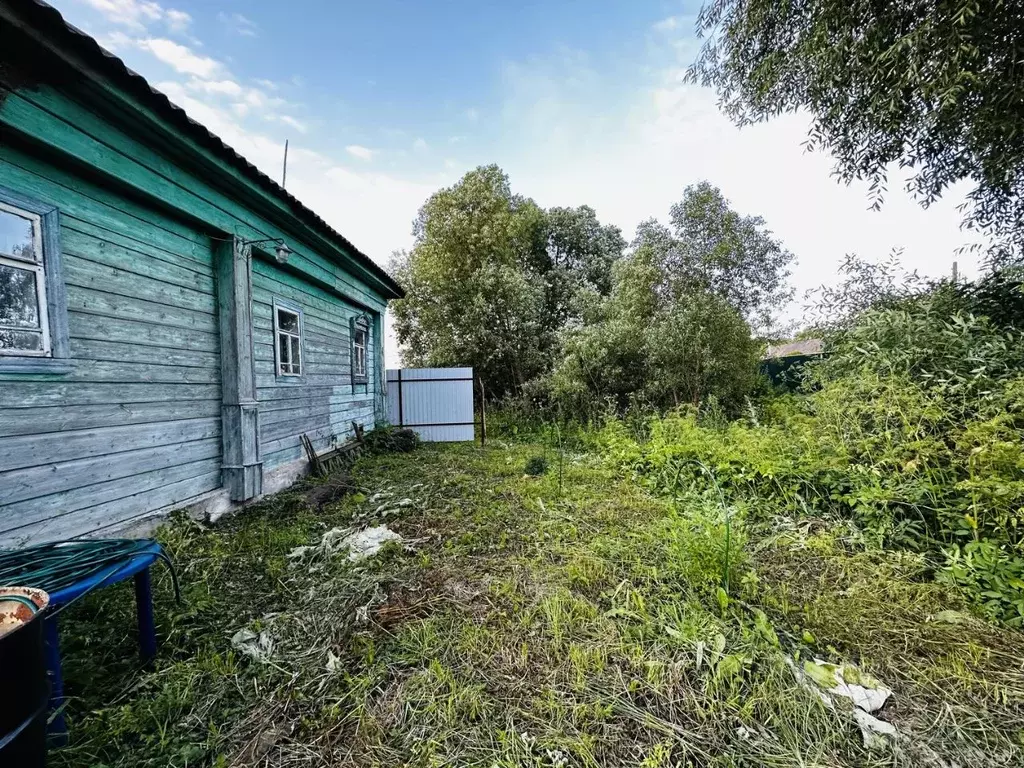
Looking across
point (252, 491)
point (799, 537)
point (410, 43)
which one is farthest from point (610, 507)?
point (410, 43)

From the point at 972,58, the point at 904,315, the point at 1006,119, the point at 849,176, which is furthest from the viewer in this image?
the point at 849,176

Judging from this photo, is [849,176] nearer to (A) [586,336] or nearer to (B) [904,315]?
(B) [904,315]

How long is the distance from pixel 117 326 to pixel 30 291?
54cm

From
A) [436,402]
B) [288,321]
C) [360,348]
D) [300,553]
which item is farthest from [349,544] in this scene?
[436,402]

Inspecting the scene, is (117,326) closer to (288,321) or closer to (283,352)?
(283,352)

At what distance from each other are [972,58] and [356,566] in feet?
19.3

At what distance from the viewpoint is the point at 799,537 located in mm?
3119

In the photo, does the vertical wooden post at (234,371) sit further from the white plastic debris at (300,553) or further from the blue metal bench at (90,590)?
the blue metal bench at (90,590)

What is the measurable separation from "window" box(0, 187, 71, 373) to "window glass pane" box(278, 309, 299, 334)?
2.49 m

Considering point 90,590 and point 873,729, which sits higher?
point 90,590

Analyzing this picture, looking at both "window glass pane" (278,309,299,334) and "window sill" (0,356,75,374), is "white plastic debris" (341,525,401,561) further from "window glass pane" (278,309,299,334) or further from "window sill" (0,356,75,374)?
"window glass pane" (278,309,299,334)

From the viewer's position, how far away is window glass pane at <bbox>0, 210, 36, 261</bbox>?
7.48 feet

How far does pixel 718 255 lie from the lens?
11.2 m

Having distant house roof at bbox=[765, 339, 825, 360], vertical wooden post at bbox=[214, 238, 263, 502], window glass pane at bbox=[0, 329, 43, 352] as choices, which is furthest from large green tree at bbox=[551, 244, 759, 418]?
window glass pane at bbox=[0, 329, 43, 352]
